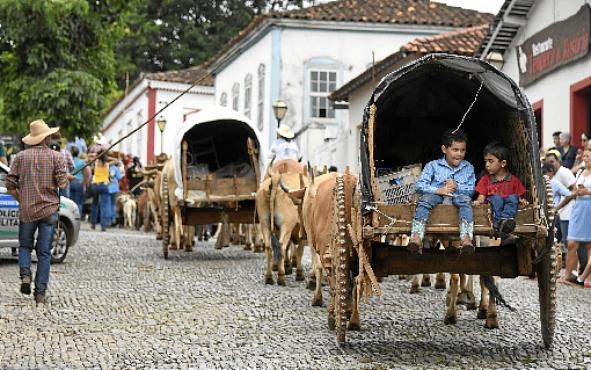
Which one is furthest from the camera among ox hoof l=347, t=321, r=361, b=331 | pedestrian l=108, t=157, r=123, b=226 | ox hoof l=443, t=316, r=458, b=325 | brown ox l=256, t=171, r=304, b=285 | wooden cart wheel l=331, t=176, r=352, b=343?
pedestrian l=108, t=157, r=123, b=226

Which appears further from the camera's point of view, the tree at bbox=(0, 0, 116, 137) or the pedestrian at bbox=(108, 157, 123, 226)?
the tree at bbox=(0, 0, 116, 137)

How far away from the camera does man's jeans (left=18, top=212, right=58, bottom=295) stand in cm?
1266

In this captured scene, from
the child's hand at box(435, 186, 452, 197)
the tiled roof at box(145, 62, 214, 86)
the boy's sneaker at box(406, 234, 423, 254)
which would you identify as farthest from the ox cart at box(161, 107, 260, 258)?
the tiled roof at box(145, 62, 214, 86)

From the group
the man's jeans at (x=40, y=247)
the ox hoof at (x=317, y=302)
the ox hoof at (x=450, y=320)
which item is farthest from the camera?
the man's jeans at (x=40, y=247)

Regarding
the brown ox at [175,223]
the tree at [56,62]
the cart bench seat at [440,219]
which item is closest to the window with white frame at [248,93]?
the tree at [56,62]

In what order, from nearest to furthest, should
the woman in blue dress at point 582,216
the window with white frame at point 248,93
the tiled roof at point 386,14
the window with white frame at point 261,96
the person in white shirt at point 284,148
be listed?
the woman in blue dress at point 582,216
the person in white shirt at point 284,148
the tiled roof at point 386,14
the window with white frame at point 261,96
the window with white frame at point 248,93

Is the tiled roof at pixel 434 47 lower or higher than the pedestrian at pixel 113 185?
higher

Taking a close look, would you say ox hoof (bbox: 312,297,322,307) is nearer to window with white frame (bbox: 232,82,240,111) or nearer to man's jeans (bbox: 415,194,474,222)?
man's jeans (bbox: 415,194,474,222)

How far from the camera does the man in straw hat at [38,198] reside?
12.7 meters

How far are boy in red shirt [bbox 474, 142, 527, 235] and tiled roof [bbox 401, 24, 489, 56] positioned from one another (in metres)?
17.6

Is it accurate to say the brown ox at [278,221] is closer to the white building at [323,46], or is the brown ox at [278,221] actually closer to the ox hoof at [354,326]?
the ox hoof at [354,326]

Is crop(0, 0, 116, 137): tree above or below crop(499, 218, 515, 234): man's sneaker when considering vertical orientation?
above

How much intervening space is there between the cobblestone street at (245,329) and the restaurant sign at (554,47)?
6829 millimetres

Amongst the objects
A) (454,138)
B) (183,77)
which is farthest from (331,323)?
(183,77)
